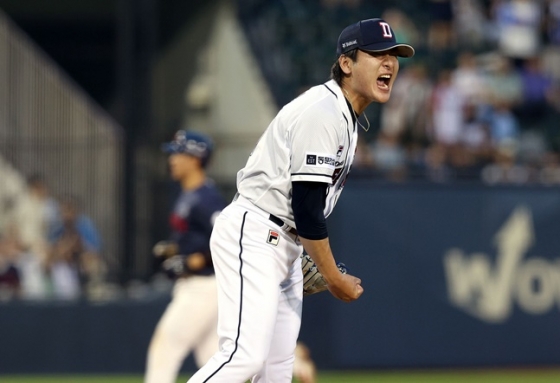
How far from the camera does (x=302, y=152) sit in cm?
554

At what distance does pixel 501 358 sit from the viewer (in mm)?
12195

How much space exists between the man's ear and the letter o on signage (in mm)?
6992

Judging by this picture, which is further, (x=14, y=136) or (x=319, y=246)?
(x=14, y=136)

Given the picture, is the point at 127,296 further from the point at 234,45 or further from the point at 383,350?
the point at 234,45

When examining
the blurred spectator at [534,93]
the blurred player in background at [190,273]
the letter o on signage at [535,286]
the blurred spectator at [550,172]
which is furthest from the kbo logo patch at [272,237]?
the blurred spectator at [534,93]

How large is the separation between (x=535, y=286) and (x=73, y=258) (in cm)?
503

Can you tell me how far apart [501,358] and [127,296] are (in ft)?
13.4

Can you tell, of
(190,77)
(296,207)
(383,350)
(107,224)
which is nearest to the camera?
(296,207)

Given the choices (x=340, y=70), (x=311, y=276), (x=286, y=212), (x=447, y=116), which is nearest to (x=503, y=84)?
(x=447, y=116)

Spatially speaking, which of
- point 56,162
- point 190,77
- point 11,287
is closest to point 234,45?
point 190,77

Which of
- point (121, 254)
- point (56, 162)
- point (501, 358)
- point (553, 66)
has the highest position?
point (553, 66)

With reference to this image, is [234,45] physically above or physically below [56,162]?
above

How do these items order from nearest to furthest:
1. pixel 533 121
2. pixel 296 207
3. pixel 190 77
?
pixel 296 207, pixel 533 121, pixel 190 77

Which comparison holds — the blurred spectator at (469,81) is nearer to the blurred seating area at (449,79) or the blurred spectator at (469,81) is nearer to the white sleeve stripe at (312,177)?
the blurred seating area at (449,79)
